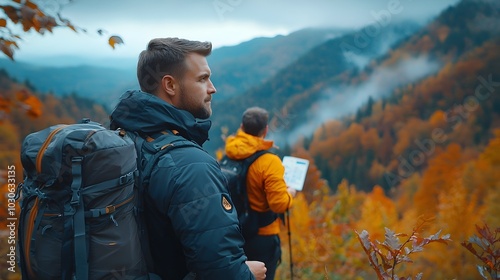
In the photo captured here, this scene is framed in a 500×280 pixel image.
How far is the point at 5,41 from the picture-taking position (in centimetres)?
173

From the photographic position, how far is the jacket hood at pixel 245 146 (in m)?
3.31

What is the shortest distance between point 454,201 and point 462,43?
206 feet

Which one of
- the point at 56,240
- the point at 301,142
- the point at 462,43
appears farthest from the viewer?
the point at 462,43

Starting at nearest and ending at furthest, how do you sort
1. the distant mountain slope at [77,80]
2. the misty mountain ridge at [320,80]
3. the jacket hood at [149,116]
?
the jacket hood at [149,116] → the distant mountain slope at [77,80] → the misty mountain ridge at [320,80]

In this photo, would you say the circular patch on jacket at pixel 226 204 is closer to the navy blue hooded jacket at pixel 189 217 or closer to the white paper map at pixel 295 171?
the navy blue hooded jacket at pixel 189 217

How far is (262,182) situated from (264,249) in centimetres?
59

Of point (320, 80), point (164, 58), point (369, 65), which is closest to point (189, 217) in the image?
point (164, 58)

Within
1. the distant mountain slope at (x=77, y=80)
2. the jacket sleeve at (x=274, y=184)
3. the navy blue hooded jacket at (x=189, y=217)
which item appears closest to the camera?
the navy blue hooded jacket at (x=189, y=217)

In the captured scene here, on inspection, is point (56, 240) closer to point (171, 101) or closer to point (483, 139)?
point (171, 101)

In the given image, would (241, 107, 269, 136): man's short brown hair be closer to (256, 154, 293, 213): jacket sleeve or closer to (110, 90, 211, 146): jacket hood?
(256, 154, 293, 213): jacket sleeve

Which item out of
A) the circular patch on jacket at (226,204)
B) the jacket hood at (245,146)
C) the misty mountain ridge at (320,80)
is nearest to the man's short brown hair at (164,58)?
the circular patch on jacket at (226,204)

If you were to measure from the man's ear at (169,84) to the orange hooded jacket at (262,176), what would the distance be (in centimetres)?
157

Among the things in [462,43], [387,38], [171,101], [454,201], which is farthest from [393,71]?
[171,101]

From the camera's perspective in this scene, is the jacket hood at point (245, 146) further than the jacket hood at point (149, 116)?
Yes
